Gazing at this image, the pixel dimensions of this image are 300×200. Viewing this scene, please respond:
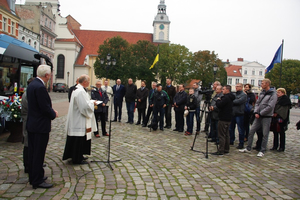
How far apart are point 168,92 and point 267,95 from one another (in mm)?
4751

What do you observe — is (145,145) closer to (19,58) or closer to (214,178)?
(214,178)

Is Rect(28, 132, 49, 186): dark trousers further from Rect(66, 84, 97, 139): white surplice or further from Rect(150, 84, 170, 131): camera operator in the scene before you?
Rect(150, 84, 170, 131): camera operator

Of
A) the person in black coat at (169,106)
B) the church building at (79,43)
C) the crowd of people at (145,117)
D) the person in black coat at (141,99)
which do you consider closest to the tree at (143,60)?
the church building at (79,43)

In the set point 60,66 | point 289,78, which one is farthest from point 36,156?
point 289,78

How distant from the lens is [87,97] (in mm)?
4898

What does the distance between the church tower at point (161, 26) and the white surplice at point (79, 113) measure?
63379 mm

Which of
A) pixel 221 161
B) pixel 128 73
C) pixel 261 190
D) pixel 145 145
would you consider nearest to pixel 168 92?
pixel 145 145

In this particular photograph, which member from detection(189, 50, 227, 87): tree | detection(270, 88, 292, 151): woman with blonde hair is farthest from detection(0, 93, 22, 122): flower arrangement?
detection(189, 50, 227, 87): tree

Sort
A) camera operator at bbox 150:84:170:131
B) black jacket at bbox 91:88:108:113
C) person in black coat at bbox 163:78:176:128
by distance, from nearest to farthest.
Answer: black jacket at bbox 91:88:108:113
camera operator at bbox 150:84:170:131
person in black coat at bbox 163:78:176:128

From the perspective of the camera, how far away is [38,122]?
382 centimetres

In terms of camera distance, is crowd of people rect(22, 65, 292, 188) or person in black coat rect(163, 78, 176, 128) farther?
person in black coat rect(163, 78, 176, 128)

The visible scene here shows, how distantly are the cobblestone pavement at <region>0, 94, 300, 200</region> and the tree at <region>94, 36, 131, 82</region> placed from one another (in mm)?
35675

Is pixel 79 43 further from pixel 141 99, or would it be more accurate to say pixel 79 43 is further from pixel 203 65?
pixel 141 99

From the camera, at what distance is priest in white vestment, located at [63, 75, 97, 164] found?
482 cm
